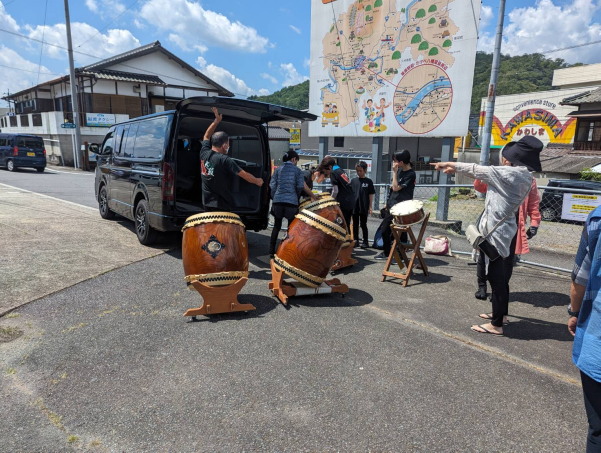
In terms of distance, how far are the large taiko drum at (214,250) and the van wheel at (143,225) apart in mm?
2414

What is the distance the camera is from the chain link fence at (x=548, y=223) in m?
6.52

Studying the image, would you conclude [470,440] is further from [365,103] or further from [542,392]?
[365,103]

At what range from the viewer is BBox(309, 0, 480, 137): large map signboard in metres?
7.98

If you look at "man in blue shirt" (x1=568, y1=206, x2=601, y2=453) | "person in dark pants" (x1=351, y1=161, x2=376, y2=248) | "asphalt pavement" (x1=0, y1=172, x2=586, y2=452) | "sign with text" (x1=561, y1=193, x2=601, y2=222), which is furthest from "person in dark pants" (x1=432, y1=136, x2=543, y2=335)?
"sign with text" (x1=561, y1=193, x2=601, y2=222)

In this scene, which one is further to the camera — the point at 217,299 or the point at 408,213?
the point at 408,213

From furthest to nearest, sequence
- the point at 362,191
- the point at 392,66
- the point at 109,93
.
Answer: the point at 109,93, the point at 392,66, the point at 362,191

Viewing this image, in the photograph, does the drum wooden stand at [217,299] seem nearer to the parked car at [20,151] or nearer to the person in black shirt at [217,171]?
the person in black shirt at [217,171]

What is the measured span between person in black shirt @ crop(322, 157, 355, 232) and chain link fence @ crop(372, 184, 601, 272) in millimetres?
1665

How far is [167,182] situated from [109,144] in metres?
3.35

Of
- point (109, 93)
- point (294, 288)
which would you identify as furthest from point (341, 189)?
point (109, 93)

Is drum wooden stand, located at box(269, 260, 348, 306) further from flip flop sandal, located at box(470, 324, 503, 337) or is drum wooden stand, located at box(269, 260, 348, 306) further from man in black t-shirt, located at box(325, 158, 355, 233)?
man in black t-shirt, located at box(325, 158, 355, 233)

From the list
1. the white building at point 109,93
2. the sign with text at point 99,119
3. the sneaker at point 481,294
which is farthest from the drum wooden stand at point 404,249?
the white building at point 109,93

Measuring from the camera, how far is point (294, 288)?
4.46 metres

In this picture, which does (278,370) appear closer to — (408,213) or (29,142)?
(408,213)
